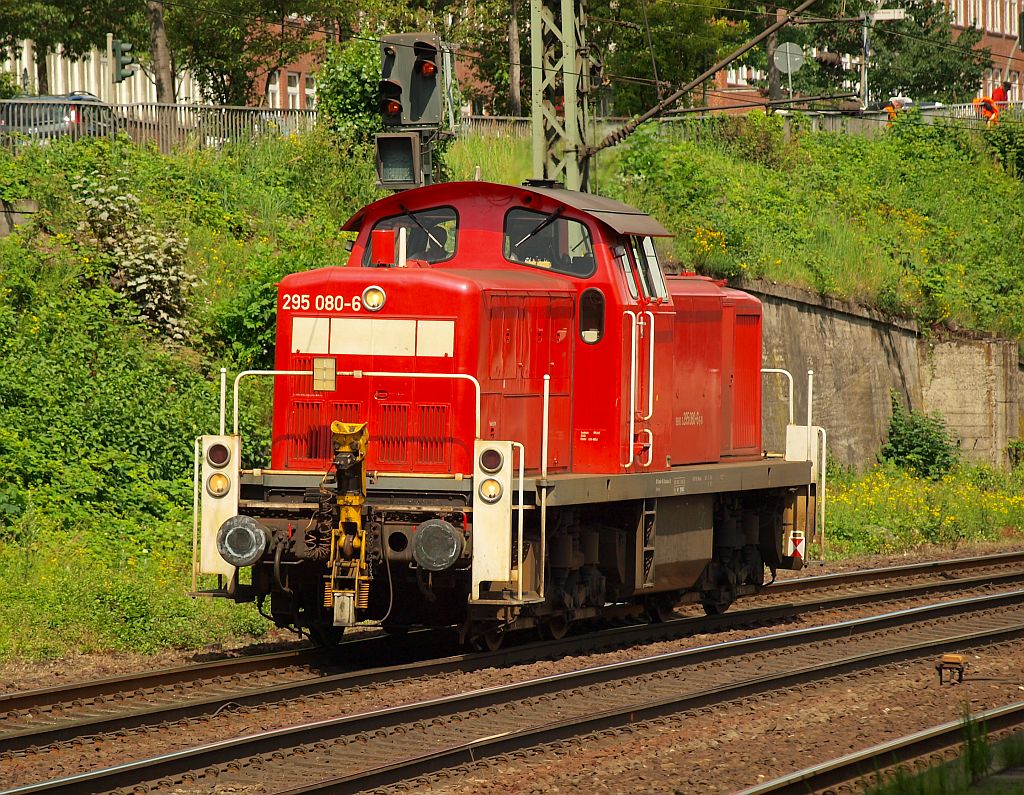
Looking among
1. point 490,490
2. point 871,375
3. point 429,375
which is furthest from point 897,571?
point 871,375

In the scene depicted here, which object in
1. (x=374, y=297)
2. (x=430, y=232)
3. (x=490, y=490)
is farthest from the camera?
(x=430, y=232)

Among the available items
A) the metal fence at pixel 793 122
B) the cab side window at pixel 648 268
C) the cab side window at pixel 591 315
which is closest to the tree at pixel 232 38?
the metal fence at pixel 793 122

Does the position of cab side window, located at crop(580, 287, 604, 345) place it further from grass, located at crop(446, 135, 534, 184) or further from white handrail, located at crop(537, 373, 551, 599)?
grass, located at crop(446, 135, 534, 184)

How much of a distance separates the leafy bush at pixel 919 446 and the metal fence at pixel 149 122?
1183 cm

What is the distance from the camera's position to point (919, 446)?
84.9 feet

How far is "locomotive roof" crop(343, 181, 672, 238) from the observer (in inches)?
444

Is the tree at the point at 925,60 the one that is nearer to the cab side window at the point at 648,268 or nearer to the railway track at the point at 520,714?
the railway track at the point at 520,714

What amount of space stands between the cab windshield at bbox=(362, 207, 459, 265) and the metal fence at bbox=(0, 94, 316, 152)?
12.8 m

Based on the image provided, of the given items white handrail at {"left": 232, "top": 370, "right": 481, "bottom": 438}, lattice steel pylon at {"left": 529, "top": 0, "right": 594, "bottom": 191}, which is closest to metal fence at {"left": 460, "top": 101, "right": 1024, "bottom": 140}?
lattice steel pylon at {"left": 529, "top": 0, "right": 594, "bottom": 191}

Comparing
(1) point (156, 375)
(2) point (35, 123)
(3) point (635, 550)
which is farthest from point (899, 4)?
(3) point (635, 550)

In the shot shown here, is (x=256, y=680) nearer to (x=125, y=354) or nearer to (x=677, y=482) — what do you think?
(x=677, y=482)

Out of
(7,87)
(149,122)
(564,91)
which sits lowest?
(564,91)

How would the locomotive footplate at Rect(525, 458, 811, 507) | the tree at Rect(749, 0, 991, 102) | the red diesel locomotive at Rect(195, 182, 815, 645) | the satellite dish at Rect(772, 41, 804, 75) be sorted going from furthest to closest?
the tree at Rect(749, 0, 991, 102)
the satellite dish at Rect(772, 41, 804, 75)
the locomotive footplate at Rect(525, 458, 811, 507)
the red diesel locomotive at Rect(195, 182, 815, 645)

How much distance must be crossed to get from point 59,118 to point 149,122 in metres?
1.58
